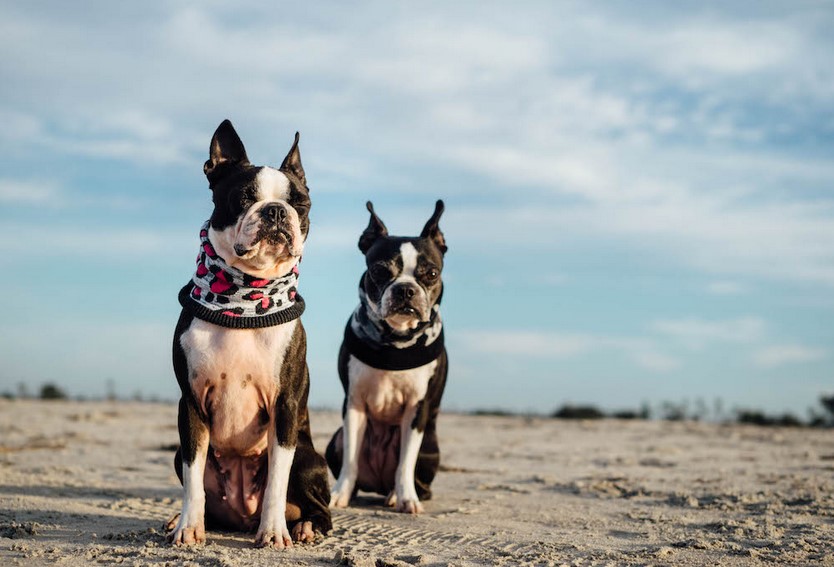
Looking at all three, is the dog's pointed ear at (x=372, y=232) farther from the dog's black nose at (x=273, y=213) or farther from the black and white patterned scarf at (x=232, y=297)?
the dog's black nose at (x=273, y=213)

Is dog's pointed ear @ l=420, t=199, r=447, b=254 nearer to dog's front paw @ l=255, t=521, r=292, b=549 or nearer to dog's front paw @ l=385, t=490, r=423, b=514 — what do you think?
dog's front paw @ l=385, t=490, r=423, b=514

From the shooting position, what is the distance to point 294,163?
5.63 m

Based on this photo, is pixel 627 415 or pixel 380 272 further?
pixel 627 415

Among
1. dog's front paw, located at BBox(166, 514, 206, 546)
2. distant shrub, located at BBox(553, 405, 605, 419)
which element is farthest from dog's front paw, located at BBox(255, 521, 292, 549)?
distant shrub, located at BBox(553, 405, 605, 419)

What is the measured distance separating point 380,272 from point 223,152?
6.60 ft

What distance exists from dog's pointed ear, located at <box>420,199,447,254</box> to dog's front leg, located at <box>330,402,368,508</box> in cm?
155

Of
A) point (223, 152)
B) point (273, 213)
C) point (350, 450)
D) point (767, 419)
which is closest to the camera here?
point (273, 213)

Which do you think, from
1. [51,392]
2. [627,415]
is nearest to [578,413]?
[627,415]

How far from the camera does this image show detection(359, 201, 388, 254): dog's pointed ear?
7555mm

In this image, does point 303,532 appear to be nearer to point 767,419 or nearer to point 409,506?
point 409,506

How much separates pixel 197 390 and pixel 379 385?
7.27 ft

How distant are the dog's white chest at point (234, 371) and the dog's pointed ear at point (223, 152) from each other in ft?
3.05

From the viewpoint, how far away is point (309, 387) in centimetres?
558

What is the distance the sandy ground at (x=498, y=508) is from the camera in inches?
209
